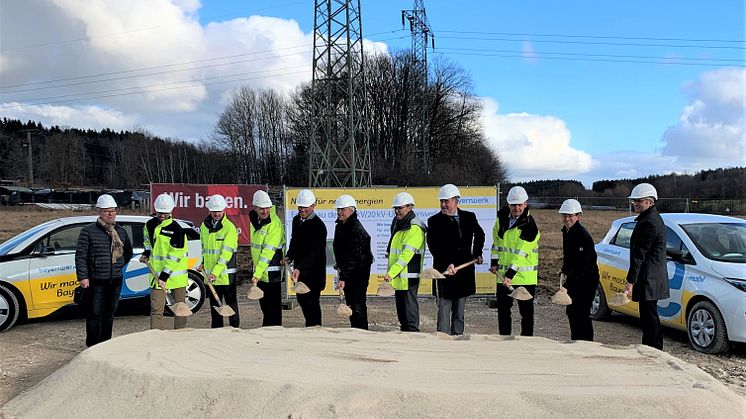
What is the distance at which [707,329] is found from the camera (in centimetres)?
625

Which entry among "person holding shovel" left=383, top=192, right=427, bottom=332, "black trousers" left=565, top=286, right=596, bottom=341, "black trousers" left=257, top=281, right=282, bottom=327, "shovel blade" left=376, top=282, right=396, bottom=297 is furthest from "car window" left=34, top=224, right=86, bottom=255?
"black trousers" left=565, top=286, right=596, bottom=341

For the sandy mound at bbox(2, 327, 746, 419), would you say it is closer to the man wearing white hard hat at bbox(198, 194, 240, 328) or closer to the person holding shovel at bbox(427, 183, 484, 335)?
the person holding shovel at bbox(427, 183, 484, 335)

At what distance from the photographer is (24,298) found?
25.5 feet

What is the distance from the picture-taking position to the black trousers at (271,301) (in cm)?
684

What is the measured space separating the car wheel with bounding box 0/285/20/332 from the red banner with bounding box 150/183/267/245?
5.96 m

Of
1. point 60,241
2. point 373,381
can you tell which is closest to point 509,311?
point 373,381

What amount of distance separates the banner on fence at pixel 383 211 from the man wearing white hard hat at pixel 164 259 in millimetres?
3310

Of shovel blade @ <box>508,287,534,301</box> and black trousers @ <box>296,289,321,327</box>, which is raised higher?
shovel blade @ <box>508,287,534,301</box>

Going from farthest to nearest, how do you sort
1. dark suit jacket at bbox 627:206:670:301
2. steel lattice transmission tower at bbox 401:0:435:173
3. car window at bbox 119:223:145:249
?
steel lattice transmission tower at bbox 401:0:435:173 → car window at bbox 119:223:145:249 → dark suit jacket at bbox 627:206:670:301

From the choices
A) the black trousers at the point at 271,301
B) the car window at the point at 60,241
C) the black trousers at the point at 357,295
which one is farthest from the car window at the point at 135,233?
the black trousers at the point at 357,295

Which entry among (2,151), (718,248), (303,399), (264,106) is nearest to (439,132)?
(264,106)

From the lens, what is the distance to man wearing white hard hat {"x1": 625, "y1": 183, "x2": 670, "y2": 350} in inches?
225

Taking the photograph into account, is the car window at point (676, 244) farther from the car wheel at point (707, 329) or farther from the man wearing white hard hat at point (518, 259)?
the man wearing white hard hat at point (518, 259)

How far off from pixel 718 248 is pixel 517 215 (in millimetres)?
2609
